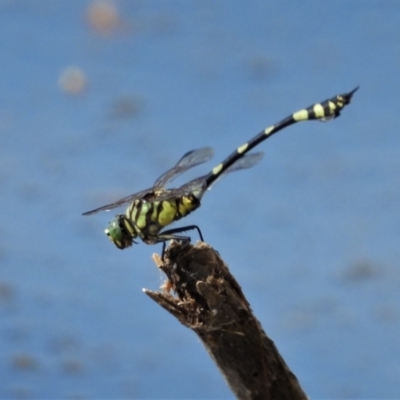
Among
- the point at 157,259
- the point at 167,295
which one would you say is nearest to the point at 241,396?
the point at 167,295

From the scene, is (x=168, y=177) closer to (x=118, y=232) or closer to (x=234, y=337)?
(x=118, y=232)

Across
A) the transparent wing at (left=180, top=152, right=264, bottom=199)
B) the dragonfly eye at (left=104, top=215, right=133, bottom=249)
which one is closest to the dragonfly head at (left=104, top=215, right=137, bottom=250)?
the dragonfly eye at (left=104, top=215, right=133, bottom=249)

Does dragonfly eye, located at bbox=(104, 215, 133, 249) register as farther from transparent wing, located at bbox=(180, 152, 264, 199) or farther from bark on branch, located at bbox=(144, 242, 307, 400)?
bark on branch, located at bbox=(144, 242, 307, 400)

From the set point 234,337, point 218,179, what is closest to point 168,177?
point 218,179

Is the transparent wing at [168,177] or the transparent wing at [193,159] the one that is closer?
the transparent wing at [168,177]

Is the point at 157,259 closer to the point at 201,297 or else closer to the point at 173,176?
the point at 201,297

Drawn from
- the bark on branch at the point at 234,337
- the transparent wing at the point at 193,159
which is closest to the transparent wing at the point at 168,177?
the transparent wing at the point at 193,159

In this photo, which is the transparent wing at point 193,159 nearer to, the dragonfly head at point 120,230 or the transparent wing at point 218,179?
the transparent wing at point 218,179
